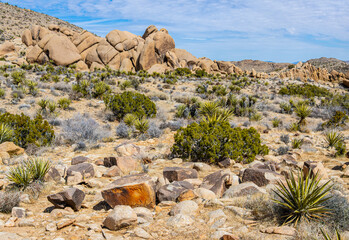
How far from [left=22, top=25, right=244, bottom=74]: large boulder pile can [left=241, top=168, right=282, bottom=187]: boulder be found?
31.0 metres

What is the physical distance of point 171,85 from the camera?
84.8ft

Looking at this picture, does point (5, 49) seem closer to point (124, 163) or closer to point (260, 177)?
point (124, 163)

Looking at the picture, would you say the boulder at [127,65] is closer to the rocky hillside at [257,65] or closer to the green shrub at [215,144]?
the green shrub at [215,144]

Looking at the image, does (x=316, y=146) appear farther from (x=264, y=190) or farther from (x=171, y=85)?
(x=171, y=85)

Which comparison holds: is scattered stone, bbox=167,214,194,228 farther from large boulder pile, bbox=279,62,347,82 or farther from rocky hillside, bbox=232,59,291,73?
rocky hillside, bbox=232,59,291,73

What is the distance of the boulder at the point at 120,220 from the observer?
3.84 meters

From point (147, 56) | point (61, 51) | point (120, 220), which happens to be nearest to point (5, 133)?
point (120, 220)

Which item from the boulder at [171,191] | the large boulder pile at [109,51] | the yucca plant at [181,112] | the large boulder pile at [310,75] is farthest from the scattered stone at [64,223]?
the large boulder pile at [310,75]

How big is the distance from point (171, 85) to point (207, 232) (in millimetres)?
22755

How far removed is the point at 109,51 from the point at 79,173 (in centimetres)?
3299

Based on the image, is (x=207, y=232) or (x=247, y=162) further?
(x=247, y=162)

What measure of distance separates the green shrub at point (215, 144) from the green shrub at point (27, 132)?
15.8 feet

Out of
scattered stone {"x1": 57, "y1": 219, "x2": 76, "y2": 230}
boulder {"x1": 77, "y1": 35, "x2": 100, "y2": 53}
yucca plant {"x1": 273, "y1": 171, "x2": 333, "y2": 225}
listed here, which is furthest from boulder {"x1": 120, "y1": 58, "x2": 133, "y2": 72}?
yucca plant {"x1": 273, "y1": 171, "x2": 333, "y2": 225}

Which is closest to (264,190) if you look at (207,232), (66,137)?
(207,232)
